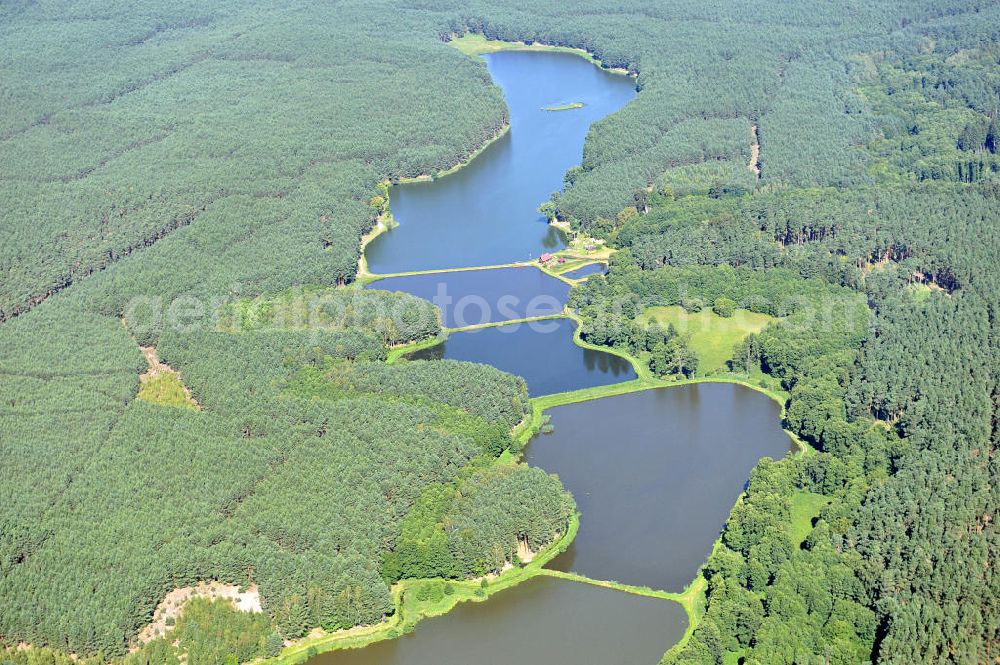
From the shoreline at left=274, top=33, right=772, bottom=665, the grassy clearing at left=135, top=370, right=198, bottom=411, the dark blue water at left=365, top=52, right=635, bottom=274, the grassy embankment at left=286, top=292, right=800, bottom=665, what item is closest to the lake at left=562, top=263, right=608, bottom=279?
the shoreline at left=274, top=33, right=772, bottom=665


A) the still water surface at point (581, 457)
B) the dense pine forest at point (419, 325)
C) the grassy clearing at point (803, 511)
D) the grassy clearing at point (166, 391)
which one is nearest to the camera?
the still water surface at point (581, 457)

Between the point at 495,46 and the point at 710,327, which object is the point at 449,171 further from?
the point at 495,46

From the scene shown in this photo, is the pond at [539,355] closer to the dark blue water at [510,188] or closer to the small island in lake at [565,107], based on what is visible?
the dark blue water at [510,188]

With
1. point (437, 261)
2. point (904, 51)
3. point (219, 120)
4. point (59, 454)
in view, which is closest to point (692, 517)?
point (59, 454)

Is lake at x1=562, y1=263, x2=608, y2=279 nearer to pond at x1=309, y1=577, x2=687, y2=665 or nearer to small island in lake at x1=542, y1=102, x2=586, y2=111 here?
pond at x1=309, y1=577, x2=687, y2=665

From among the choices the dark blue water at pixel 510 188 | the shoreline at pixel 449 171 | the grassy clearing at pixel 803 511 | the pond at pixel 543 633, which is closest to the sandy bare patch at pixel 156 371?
the dark blue water at pixel 510 188

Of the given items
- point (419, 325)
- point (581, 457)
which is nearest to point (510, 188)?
point (419, 325)

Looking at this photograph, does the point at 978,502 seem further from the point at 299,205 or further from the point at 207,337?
the point at 299,205
